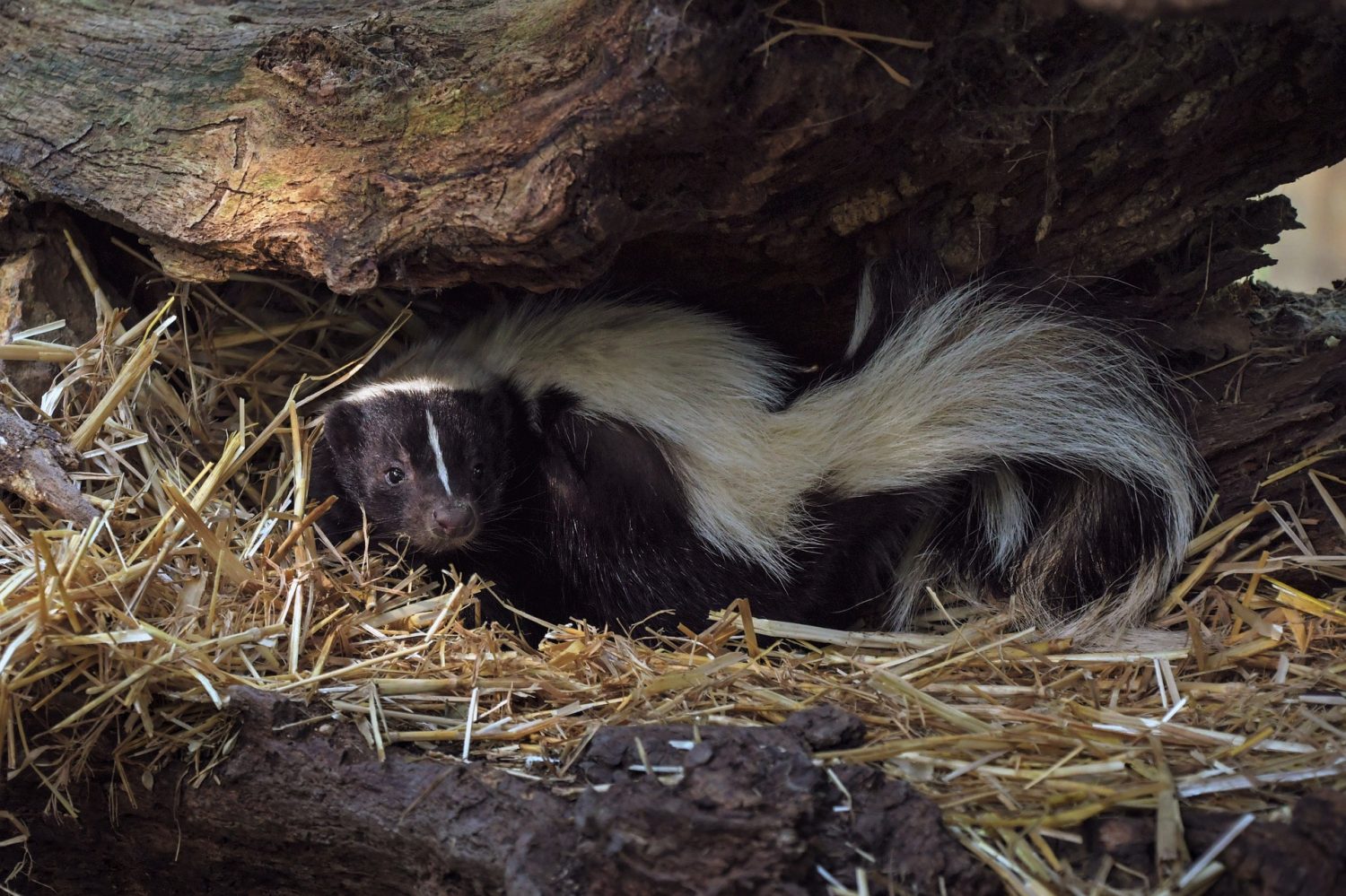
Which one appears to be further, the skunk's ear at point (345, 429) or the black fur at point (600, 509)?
the skunk's ear at point (345, 429)

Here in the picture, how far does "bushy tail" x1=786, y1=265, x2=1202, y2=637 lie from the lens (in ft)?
10.3

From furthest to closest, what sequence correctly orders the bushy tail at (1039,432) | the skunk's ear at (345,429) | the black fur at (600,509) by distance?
the skunk's ear at (345,429), the black fur at (600,509), the bushy tail at (1039,432)

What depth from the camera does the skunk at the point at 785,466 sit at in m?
3.15

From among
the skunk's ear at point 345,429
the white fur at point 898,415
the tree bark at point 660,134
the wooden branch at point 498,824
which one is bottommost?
the wooden branch at point 498,824

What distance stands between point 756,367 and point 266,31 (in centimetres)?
164

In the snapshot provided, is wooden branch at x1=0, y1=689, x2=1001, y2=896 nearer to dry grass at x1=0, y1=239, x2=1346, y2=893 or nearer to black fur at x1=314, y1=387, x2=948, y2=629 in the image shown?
dry grass at x1=0, y1=239, x2=1346, y2=893

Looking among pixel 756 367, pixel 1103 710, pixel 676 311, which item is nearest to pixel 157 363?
pixel 676 311

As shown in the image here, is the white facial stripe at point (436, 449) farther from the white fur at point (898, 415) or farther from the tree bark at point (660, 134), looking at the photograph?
the tree bark at point (660, 134)

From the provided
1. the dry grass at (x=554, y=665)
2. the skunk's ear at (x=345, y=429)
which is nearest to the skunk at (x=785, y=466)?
the skunk's ear at (x=345, y=429)

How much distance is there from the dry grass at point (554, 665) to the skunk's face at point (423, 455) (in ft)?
0.50

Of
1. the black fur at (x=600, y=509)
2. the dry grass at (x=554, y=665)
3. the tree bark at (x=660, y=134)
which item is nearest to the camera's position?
the dry grass at (x=554, y=665)

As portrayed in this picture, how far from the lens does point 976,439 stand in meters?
3.13

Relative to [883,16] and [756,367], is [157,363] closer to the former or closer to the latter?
[756,367]

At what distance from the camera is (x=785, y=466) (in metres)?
3.25
